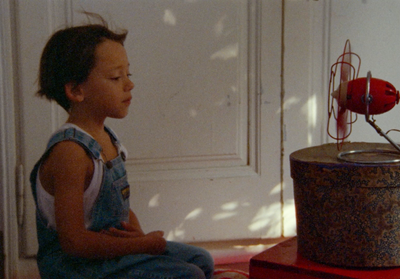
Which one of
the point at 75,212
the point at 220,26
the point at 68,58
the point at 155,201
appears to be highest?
the point at 220,26

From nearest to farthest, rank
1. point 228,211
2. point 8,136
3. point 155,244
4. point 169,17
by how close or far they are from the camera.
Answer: point 155,244
point 8,136
point 169,17
point 228,211

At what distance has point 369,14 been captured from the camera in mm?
1897

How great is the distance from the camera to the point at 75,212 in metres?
1.09

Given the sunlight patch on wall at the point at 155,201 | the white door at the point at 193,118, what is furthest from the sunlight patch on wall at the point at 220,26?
the sunlight patch on wall at the point at 155,201

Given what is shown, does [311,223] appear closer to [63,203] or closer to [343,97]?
[343,97]

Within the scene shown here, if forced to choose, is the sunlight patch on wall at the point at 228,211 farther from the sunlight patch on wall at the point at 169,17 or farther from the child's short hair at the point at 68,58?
the child's short hair at the point at 68,58

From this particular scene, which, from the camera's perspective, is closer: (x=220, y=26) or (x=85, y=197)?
(x=85, y=197)

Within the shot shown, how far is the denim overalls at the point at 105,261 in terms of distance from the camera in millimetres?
1127

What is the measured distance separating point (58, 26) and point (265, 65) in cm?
78

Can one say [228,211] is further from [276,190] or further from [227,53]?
[227,53]

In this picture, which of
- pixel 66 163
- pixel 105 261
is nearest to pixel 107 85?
pixel 66 163

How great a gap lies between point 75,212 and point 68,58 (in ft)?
1.32

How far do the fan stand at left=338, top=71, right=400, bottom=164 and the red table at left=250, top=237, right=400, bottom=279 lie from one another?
0.84 feet

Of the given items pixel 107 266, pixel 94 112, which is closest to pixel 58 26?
A: pixel 94 112
